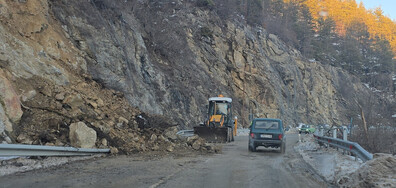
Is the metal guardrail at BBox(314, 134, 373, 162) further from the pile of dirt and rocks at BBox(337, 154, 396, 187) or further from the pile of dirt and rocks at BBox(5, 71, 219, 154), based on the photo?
the pile of dirt and rocks at BBox(5, 71, 219, 154)

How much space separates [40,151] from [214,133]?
14248mm

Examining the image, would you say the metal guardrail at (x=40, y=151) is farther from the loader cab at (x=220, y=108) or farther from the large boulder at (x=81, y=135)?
the loader cab at (x=220, y=108)

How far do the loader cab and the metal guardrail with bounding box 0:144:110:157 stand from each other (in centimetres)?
1291

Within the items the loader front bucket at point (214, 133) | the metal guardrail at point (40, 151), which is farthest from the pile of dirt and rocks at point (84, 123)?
the loader front bucket at point (214, 133)

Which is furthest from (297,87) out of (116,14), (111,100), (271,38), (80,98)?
(80,98)

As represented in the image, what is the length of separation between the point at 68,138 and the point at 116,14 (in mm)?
17801

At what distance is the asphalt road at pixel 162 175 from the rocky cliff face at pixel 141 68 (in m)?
2.91

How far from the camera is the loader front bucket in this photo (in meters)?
23.1

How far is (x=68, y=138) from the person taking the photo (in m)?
12.3

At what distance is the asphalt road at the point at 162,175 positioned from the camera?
26.2 feet

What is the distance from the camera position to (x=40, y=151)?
1010cm

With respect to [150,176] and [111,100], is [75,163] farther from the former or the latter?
[111,100]

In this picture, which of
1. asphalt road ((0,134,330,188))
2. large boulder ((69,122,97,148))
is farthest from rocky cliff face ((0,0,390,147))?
asphalt road ((0,134,330,188))

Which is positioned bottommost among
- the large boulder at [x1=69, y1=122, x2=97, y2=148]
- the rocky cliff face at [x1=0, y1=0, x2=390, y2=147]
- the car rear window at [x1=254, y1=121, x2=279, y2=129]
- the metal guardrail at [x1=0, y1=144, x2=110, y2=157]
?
the metal guardrail at [x1=0, y1=144, x2=110, y2=157]
